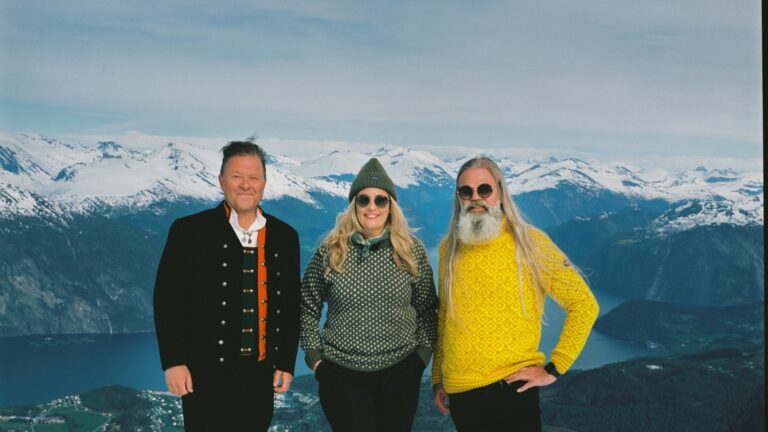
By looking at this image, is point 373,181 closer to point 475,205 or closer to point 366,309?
point 475,205

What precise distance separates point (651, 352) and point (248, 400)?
139673 mm

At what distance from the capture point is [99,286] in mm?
166875

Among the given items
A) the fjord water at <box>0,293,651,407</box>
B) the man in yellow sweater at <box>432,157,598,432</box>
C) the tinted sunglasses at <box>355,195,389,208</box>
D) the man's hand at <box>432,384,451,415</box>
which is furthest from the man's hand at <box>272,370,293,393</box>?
the fjord water at <box>0,293,651,407</box>

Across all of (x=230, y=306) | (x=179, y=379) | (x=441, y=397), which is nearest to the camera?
(x=179, y=379)

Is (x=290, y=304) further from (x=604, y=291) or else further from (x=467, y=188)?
(x=604, y=291)

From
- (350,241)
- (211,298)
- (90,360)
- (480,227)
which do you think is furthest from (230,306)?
(90,360)

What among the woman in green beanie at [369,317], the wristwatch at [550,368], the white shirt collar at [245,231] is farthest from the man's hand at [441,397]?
the white shirt collar at [245,231]

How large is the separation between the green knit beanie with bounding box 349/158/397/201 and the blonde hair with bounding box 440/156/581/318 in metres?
0.47

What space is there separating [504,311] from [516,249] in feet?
1.32

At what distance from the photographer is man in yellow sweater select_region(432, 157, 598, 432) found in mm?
4191

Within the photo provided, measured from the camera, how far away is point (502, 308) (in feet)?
13.8

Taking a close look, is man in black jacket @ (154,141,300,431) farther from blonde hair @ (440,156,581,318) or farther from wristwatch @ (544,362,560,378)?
wristwatch @ (544,362,560,378)

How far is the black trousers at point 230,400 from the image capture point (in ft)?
15.0

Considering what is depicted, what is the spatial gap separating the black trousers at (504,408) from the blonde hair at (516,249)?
52 centimetres
